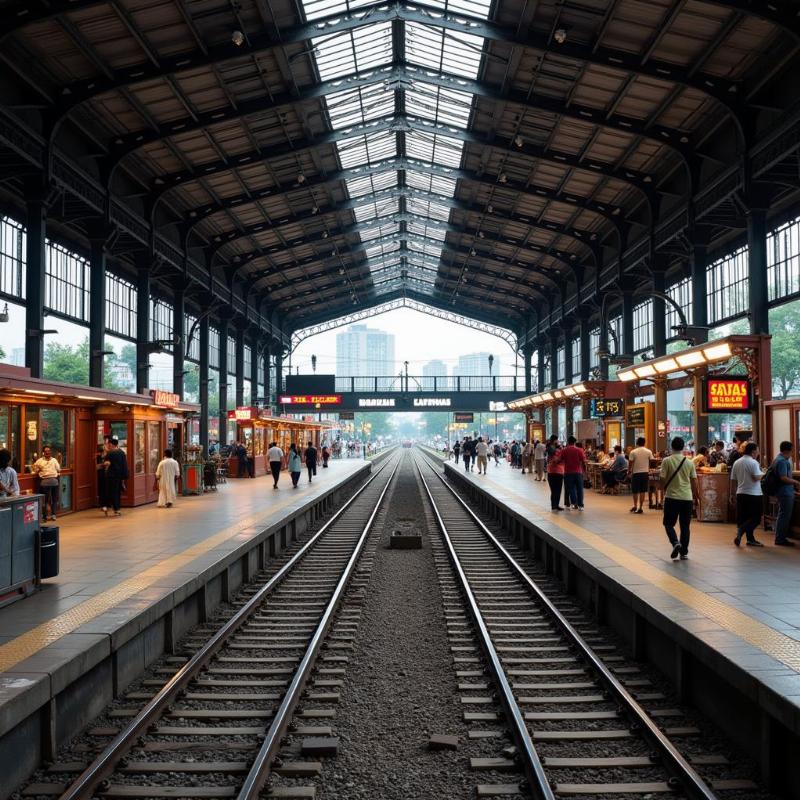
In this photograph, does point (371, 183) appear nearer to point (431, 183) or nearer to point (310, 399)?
point (431, 183)

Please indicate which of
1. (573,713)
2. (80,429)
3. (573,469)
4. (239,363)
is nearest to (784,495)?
(573,469)

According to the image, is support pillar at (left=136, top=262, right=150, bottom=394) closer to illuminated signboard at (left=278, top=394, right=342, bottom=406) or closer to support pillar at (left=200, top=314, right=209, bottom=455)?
support pillar at (left=200, top=314, right=209, bottom=455)

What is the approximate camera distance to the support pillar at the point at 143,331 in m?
24.3

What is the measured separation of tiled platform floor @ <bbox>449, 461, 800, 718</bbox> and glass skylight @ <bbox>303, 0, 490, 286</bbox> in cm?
1342

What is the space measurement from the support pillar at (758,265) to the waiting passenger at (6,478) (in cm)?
1674

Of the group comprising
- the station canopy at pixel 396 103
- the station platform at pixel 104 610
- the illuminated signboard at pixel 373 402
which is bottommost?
the station platform at pixel 104 610

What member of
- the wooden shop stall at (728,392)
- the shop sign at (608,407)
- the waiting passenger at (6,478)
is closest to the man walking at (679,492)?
the wooden shop stall at (728,392)

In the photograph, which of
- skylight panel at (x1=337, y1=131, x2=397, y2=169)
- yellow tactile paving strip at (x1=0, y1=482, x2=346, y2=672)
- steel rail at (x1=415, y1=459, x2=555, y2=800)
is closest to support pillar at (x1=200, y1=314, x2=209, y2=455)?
skylight panel at (x1=337, y1=131, x2=397, y2=169)

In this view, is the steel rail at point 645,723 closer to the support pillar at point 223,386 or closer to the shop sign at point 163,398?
the shop sign at point 163,398

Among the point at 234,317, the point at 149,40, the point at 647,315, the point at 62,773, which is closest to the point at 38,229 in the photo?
the point at 149,40

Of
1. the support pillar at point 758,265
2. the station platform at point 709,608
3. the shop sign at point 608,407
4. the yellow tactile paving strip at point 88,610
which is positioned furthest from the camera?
the shop sign at point 608,407

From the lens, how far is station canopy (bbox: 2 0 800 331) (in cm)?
1641

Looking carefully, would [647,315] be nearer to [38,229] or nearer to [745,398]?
[745,398]

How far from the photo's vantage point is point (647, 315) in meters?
33.3
